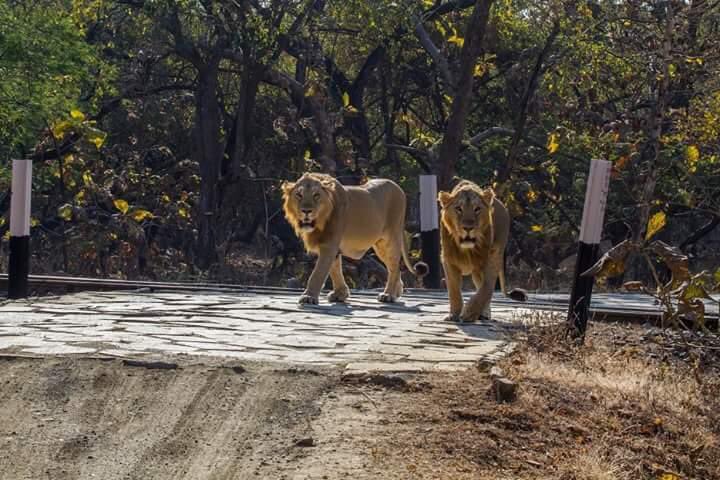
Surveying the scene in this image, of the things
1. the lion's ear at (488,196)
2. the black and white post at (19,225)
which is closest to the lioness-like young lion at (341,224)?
the lion's ear at (488,196)

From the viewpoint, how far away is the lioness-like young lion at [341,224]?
1180cm

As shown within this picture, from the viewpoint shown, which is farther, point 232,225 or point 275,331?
point 232,225

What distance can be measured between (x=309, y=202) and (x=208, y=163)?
10.6 meters

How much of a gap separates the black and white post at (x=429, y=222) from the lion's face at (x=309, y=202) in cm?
369

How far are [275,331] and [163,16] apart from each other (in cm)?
1280

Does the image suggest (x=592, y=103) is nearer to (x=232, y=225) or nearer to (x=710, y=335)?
(x=232, y=225)

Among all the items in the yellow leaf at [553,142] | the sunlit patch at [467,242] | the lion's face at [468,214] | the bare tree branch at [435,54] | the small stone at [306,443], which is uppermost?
the bare tree branch at [435,54]

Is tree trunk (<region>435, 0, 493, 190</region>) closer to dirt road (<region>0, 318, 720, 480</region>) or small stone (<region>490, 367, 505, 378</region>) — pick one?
dirt road (<region>0, 318, 720, 480</region>)

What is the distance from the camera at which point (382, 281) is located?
800 inches

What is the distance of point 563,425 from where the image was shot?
23.4 ft

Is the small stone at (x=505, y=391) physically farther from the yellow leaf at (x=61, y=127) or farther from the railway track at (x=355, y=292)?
the yellow leaf at (x=61, y=127)

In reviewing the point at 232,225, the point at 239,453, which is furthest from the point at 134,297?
the point at 232,225

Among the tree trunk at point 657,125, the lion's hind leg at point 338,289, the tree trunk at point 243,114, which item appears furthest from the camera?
the tree trunk at point 243,114

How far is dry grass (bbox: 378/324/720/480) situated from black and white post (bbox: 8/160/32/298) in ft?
17.5
